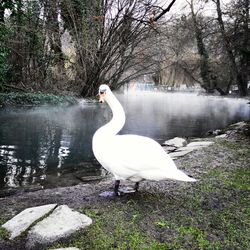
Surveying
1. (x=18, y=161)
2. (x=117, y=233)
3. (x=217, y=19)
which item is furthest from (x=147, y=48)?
(x=117, y=233)

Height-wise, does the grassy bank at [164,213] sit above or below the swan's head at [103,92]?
below

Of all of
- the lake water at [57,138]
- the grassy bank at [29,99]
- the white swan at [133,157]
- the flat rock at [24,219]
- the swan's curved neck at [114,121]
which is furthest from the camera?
the grassy bank at [29,99]

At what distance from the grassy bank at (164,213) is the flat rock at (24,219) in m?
0.10

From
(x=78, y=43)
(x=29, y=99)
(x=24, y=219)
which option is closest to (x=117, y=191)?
(x=24, y=219)

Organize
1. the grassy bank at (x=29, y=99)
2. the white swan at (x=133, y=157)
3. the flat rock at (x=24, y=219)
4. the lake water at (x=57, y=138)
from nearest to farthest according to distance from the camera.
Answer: the flat rock at (x=24, y=219)
the white swan at (x=133, y=157)
the lake water at (x=57, y=138)
the grassy bank at (x=29, y=99)

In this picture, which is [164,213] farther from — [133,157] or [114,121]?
[114,121]

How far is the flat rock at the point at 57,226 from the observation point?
283cm

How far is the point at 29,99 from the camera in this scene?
1509cm

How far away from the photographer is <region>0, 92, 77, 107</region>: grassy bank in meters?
14.2

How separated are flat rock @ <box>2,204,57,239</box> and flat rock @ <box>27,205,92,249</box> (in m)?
0.08

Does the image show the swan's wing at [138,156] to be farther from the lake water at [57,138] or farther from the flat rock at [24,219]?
the lake water at [57,138]

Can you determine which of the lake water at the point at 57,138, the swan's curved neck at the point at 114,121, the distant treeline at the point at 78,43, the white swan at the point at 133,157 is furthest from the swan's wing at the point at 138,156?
the distant treeline at the point at 78,43

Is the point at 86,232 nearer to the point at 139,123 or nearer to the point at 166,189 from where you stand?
the point at 166,189

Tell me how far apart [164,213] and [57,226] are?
42.8 inches
